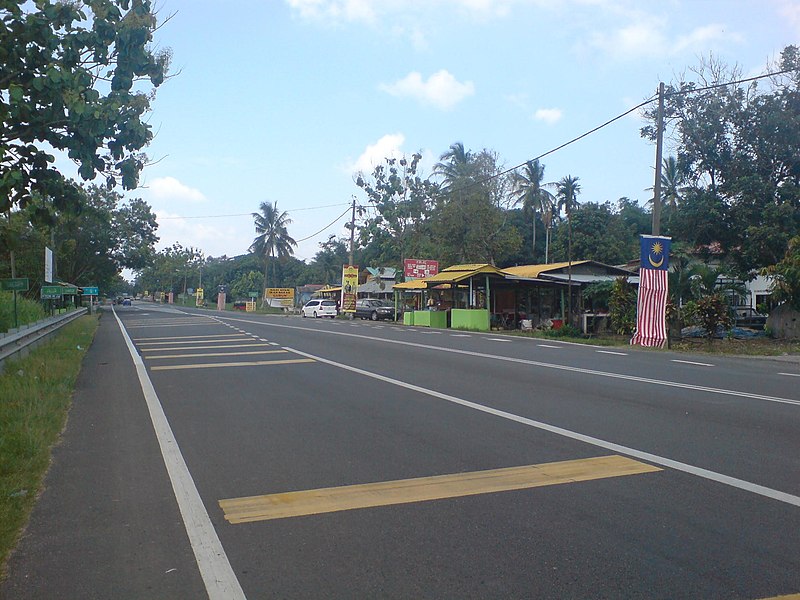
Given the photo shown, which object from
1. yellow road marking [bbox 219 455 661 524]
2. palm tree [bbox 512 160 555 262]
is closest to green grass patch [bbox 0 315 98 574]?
yellow road marking [bbox 219 455 661 524]

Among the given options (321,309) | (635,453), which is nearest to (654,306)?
(635,453)

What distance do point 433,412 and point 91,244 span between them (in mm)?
57973

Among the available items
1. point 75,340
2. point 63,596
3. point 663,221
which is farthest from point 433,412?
point 663,221

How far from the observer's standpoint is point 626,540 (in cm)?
496

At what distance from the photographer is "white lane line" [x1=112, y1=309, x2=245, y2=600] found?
4293mm

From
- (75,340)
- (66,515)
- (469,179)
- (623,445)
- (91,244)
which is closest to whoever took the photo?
(66,515)

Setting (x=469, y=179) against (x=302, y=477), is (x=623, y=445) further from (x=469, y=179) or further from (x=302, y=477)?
(x=469, y=179)

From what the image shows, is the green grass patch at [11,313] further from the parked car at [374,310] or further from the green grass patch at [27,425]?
the parked car at [374,310]

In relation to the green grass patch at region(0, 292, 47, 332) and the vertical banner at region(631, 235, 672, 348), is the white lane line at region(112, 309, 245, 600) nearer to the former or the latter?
the green grass patch at region(0, 292, 47, 332)

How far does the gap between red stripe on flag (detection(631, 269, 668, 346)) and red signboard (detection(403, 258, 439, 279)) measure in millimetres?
22991

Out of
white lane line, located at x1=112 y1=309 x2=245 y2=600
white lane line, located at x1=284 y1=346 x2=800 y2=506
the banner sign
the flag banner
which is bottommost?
white lane line, located at x1=112 y1=309 x2=245 y2=600

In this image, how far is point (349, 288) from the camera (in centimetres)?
5278

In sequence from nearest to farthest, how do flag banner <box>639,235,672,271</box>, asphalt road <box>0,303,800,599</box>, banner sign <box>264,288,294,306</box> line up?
asphalt road <box>0,303,800,599</box>, flag banner <box>639,235,672,271</box>, banner sign <box>264,288,294,306</box>

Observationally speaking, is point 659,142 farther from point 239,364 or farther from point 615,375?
point 239,364
